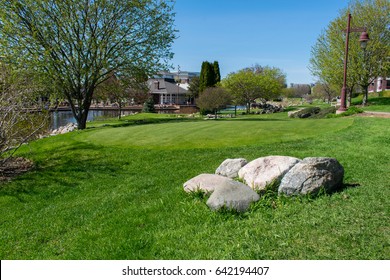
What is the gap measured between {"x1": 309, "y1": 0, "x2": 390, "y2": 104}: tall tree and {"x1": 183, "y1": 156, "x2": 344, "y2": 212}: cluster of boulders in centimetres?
2984

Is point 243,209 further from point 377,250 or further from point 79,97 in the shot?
point 79,97

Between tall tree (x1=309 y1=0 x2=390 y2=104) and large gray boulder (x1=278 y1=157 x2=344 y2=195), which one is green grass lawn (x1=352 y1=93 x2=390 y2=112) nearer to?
tall tree (x1=309 y1=0 x2=390 y2=104)

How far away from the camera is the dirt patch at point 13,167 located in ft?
35.1

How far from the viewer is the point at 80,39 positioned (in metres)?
23.5

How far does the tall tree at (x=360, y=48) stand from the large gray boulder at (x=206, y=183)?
30.3 m

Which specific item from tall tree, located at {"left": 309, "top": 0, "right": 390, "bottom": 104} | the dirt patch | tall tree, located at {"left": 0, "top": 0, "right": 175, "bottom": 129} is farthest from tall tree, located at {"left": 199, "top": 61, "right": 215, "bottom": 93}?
the dirt patch

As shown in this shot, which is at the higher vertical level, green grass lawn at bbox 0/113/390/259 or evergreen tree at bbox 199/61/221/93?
evergreen tree at bbox 199/61/221/93

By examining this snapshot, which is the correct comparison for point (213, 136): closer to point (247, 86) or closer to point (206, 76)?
point (247, 86)

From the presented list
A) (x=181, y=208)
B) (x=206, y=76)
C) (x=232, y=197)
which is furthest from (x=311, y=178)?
(x=206, y=76)

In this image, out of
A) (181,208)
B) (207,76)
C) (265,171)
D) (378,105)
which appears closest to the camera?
(181,208)

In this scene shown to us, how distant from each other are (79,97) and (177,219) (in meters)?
21.8

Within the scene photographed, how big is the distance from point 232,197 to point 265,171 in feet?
4.14

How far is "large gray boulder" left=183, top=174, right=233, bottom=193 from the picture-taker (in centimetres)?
641

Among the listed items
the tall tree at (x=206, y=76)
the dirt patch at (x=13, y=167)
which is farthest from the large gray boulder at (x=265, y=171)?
the tall tree at (x=206, y=76)
